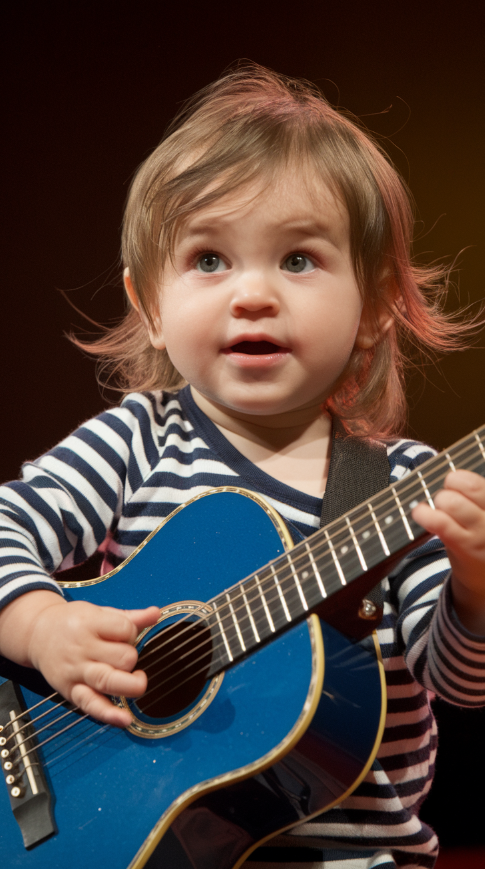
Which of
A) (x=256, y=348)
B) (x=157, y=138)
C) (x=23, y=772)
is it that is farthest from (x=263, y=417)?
(x=157, y=138)

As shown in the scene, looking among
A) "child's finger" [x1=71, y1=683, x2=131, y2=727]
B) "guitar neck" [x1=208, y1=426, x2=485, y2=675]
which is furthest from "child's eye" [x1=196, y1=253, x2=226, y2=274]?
"child's finger" [x1=71, y1=683, x2=131, y2=727]

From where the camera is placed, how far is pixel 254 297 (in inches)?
29.4

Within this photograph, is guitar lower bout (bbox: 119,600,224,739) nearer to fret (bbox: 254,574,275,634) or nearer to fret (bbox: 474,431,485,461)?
fret (bbox: 254,574,275,634)

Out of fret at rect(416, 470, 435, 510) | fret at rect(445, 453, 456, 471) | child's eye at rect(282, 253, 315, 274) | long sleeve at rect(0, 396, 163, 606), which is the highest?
child's eye at rect(282, 253, 315, 274)

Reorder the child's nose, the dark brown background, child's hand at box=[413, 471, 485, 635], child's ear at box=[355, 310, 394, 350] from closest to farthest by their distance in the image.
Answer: child's hand at box=[413, 471, 485, 635], the child's nose, child's ear at box=[355, 310, 394, 350], the dark brown background

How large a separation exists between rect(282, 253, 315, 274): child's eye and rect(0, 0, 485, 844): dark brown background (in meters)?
0.49

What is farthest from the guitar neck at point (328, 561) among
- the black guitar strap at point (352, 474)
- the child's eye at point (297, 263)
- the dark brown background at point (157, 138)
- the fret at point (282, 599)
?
the dark brown background at point (157, 138)

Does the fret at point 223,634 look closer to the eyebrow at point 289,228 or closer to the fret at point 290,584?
the fret at point 290,584

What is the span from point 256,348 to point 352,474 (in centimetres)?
19

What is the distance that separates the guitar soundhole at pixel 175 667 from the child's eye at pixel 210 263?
0.39 m

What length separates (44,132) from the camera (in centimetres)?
124

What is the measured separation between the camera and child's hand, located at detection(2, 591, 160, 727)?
0.63m

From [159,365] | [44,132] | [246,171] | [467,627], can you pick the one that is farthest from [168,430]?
[44,132]

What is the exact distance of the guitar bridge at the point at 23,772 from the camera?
656 mm
